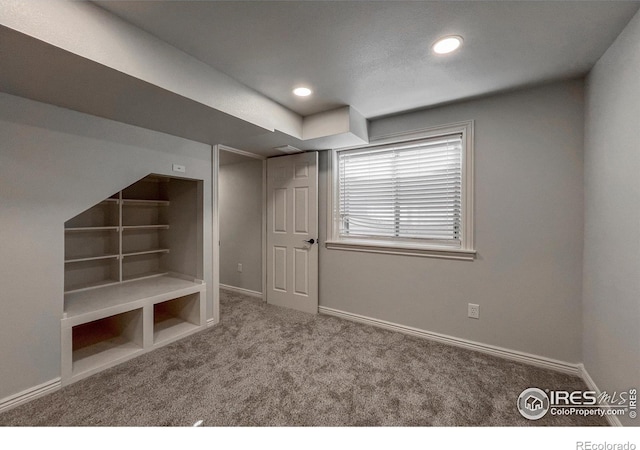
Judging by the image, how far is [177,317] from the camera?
297 cm

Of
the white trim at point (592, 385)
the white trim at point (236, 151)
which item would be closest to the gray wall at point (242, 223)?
the white trim at point (236, 151)

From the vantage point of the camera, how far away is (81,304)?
6.97 feet

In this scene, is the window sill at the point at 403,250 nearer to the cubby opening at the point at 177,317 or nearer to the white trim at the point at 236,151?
the white trim at the point at 236,151

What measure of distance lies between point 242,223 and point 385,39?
3.12m

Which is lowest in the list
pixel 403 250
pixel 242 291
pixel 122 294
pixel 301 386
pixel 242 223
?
pixel 301 386

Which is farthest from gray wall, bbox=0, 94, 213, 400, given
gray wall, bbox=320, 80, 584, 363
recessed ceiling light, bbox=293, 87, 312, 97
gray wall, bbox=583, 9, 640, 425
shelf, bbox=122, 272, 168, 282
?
gray wall, bbox=583, 9, 640, 425

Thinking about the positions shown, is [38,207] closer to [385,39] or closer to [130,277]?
[130,277]

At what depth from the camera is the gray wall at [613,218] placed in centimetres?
136

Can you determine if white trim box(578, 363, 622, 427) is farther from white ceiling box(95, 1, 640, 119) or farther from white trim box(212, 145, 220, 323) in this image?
white trim box(212, 145, 220, 323)

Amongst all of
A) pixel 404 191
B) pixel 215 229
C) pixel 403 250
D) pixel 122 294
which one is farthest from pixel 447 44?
pixel 122 294

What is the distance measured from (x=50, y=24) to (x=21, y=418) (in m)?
2.16

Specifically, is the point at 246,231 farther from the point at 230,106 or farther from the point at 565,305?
the point at 565,305

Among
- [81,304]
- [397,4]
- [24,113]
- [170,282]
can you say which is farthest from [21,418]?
[397,4]

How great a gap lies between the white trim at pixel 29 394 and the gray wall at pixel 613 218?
3.43 metres
